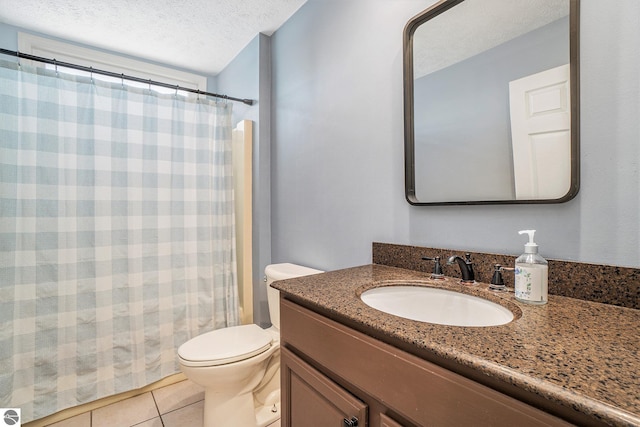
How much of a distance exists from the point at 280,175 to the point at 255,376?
1237 millimetres

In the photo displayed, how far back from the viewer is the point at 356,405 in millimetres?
704

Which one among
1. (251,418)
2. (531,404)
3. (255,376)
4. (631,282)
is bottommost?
(251,418)

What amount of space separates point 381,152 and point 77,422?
218cm

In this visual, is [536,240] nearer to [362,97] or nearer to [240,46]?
[362,97]

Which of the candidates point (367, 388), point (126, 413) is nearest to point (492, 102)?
point (367, 388)

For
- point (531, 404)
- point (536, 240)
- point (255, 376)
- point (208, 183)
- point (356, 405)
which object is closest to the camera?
point (531, 404)

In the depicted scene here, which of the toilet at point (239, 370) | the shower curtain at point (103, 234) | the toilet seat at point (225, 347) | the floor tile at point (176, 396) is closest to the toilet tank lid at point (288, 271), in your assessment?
the toilet at point (239, 370)

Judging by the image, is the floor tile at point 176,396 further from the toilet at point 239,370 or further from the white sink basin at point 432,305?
the white sink basin at point 432,305

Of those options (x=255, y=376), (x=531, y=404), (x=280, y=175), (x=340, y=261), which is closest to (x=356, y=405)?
(x=531, y=404)

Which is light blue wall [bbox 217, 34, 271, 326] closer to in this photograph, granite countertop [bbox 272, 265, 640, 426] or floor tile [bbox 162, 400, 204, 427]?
floor tile [bbox 162, 400, 204, 427]

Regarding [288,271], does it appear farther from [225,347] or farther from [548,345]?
[548,345]

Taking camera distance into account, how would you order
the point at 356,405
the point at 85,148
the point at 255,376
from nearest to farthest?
the point at 356,405
the point at 255,376
the point at 85,148

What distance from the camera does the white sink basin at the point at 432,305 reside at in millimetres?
868

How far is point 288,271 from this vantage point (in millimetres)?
1672
